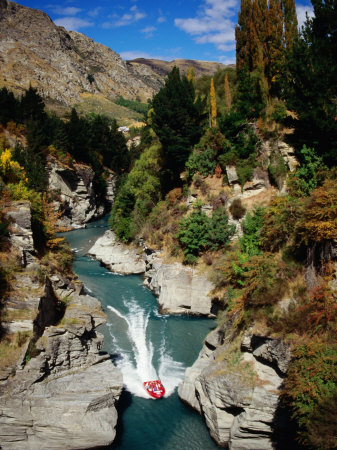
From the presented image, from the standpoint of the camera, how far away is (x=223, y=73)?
45.0m

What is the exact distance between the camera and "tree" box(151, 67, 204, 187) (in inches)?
1270

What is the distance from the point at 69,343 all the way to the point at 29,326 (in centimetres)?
182

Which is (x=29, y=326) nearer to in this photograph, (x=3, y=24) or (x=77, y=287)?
(x=77, y=287)

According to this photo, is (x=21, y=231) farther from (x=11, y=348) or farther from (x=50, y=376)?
(x=50, y=376)

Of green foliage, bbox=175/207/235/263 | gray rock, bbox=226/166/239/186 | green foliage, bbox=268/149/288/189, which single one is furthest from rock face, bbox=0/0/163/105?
green foliage, bbox=268/149/288/189

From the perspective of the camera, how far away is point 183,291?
24.7 metres

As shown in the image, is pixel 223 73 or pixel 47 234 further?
pixel 223 73

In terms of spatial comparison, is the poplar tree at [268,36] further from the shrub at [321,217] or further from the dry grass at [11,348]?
the dry grass at [11,348]

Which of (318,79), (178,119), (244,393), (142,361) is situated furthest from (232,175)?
(244,393)

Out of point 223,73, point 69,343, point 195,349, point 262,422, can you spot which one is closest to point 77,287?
point 69,343

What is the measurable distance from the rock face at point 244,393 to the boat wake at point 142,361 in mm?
2372

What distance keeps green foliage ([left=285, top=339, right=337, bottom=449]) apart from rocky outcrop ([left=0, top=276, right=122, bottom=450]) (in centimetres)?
688

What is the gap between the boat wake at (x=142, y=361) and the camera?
16.9 meters

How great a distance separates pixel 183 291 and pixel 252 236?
686 centimetres
